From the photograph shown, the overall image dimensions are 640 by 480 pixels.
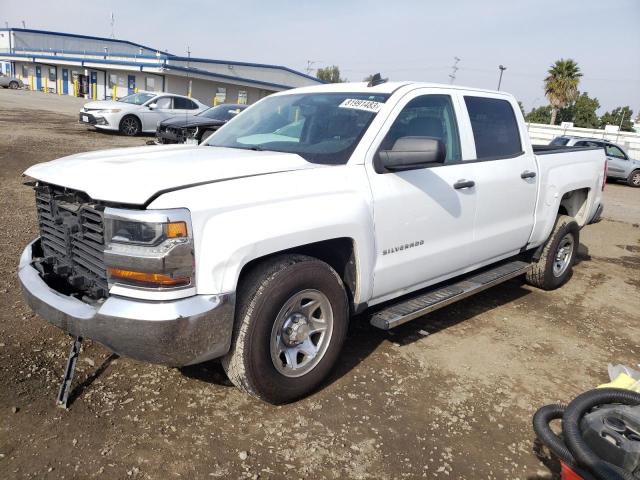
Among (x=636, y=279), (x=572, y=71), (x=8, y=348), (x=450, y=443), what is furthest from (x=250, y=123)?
(x=572, y=71)

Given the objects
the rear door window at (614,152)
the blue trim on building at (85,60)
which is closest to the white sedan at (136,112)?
the rear door window at (614,152)

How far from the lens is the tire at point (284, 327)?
9.06 feet

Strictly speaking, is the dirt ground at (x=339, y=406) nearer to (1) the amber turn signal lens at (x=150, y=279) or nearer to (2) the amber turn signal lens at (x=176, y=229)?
(1) the amber turn signal lens at (x=150, y=279)

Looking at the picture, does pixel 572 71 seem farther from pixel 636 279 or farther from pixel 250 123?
pixel 250 123

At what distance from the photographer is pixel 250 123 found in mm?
4211

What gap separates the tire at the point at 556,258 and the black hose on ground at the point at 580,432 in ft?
9.07

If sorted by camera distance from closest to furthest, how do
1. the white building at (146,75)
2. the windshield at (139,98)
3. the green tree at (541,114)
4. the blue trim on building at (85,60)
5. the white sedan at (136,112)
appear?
the white sedan at (136,112) < the windshield at (139,98) < the blue trim on building at (85,60) < the white building at (146,75) < the green tree at (541,114)

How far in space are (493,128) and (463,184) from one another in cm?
90

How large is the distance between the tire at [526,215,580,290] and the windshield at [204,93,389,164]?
2.75m

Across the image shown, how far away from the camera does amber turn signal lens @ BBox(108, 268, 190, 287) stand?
8.14ft

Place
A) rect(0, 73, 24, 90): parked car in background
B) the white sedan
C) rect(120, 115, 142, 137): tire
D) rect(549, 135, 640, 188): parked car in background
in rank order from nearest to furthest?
1. the white sedan
2. rect(120, 115, 142, 137): tire
3. rect(549, 135, 640, 188): parked car in background
4. rect(0, 73, 24, 90): parked car in background

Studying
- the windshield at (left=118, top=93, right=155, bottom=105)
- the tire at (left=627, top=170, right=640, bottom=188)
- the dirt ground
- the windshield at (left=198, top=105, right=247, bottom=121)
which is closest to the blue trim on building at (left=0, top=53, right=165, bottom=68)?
the windshield at (left=118, top=93, right=155, bottom=105)

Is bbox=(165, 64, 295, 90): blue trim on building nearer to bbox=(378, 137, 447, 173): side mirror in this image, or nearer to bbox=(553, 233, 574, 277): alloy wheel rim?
bbox=(553, 233, 574, 277): alloy wheel rim

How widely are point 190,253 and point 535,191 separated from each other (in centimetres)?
348
